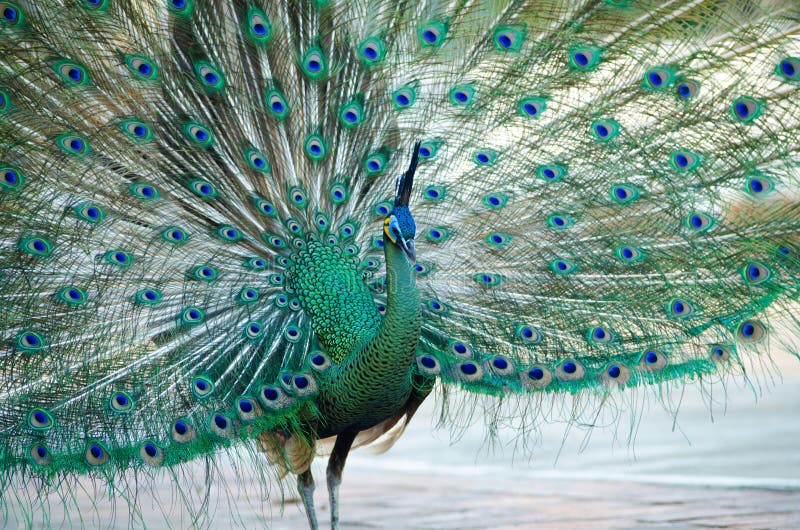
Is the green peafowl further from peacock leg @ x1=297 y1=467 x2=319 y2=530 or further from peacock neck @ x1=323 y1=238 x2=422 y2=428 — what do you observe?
peacock leg @ x1=297 y1=467 x2=319 y2=530

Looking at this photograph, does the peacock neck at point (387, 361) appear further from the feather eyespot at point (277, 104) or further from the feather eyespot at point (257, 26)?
the feather eyespot at point (257, 26)

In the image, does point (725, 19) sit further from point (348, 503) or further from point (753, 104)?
point (348, 503)

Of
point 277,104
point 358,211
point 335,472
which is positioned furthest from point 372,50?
point 335,472

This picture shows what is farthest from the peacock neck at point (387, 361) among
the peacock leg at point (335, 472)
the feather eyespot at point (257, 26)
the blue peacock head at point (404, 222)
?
the feather eyespot at point (257, 26)

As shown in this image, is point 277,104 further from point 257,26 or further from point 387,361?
point 387,361

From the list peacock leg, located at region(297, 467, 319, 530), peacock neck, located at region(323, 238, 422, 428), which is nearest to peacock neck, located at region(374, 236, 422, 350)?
peacock neck, located at region(323, 238, 422, 428)

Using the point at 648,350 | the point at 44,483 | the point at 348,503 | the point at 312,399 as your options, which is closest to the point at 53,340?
the point at 44,483
